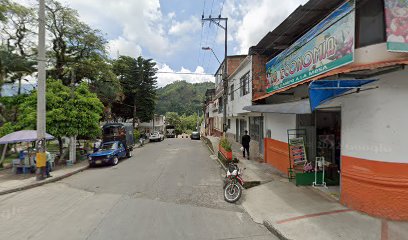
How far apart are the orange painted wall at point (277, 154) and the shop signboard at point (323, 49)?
3148 millimetres

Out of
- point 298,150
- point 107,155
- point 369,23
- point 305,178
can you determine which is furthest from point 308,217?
point 107,155

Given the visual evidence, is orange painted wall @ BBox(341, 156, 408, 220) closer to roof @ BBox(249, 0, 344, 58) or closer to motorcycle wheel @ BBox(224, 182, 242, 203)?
motorcycle wheel @ BBox(224, 182, 242, 203)

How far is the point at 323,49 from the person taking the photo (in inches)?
302

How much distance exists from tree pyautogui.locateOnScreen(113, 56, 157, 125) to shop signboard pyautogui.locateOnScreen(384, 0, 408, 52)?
118 feet

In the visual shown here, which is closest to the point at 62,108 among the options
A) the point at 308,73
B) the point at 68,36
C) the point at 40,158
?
the point at 40,158

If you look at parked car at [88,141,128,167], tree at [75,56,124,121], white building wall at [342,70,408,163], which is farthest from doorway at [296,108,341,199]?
tree at [75,56,124,121]

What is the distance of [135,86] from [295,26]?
31.8m

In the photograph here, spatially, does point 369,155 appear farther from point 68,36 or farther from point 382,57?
point 68,36

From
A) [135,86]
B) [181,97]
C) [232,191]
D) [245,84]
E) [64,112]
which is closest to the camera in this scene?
[232,191]

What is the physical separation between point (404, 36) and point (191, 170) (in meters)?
10.8

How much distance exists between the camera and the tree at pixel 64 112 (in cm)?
1414

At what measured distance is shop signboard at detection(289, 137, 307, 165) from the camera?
953 centimetres

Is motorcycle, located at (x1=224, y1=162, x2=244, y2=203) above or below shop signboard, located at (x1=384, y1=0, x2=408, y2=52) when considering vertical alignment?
below

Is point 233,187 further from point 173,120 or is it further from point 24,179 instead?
point 173,120
